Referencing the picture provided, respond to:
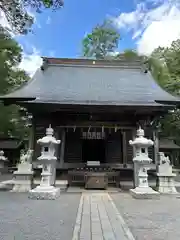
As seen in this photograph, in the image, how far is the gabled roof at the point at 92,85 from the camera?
372 inches

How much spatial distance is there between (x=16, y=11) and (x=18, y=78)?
1917 cm

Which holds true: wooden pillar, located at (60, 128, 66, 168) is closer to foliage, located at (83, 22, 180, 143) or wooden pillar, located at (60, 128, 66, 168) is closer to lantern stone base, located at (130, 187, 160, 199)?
lantern stone base, located at (130, 187, 160, 199)

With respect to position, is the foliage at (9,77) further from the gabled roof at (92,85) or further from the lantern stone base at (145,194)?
the lantern stone base at (145,194)

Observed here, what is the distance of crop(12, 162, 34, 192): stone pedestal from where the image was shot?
891 cm

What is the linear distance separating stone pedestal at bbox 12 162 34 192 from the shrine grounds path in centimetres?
218

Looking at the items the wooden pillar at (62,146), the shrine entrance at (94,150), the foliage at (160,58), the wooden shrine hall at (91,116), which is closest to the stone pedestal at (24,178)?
the wooden shrine hall at (91,116)

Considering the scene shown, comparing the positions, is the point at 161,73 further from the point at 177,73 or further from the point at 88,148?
the point at 88,148

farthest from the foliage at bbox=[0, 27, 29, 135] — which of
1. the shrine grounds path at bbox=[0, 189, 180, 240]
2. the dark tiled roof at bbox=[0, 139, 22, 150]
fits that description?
the shrine grounds path at bbox=[0, 189, 180, 240]

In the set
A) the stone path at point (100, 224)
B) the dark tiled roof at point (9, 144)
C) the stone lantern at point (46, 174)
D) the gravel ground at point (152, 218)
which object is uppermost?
the dark tiled roof at point (9, 144)

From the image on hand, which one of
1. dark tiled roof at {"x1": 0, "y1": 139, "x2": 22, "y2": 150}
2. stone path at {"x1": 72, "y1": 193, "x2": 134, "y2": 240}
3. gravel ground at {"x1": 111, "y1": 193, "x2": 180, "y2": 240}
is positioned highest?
dark tiled roof at {"x1": 0, "y1": 139, "x2": 22, "y2": 150}

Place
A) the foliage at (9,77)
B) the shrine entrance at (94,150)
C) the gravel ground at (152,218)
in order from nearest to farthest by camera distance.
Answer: the gravel ground at (152,218) → the shrine entrance at (94,150) → the foliage at (9,77)

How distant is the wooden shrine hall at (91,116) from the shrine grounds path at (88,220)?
3110 mm

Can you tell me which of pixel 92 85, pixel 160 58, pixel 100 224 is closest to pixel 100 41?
pixel 160 58

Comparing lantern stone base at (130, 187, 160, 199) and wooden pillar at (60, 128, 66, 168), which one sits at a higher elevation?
wooden pillar at (60, 128, 66, 168)
